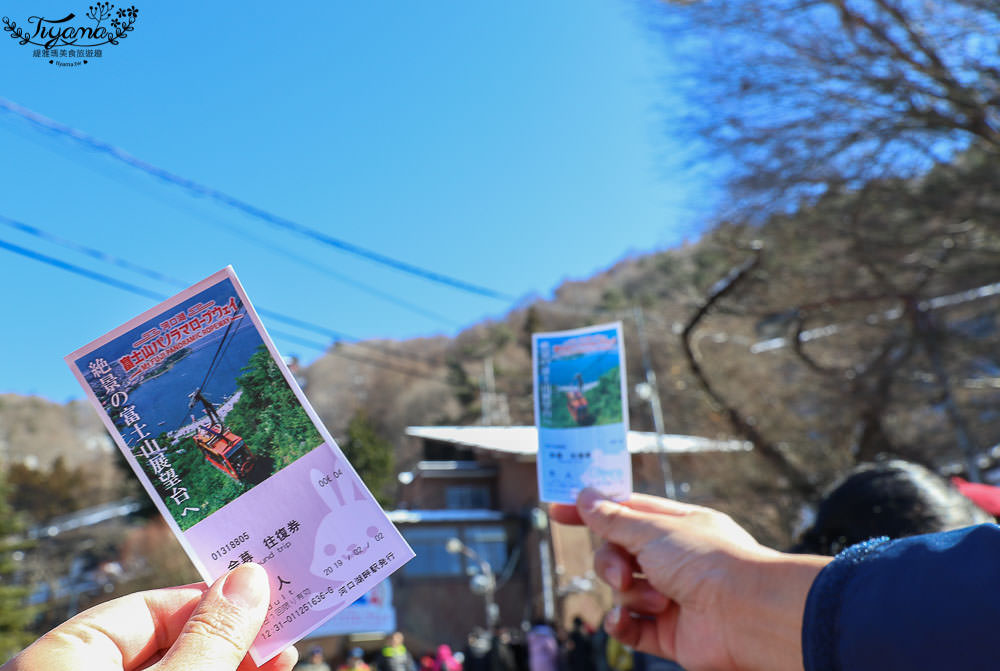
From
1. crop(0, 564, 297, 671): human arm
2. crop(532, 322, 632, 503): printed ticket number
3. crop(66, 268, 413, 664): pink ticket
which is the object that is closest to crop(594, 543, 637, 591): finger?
crop(532, 322, 632, 503): printed ticket number

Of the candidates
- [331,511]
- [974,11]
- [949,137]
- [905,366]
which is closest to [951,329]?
→ [905,366]

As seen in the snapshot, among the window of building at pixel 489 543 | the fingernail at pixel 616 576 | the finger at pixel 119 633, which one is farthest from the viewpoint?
the window of building at pixel 489 543

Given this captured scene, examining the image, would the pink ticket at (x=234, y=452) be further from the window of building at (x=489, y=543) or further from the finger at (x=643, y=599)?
the window of building at (x=489, y=543)

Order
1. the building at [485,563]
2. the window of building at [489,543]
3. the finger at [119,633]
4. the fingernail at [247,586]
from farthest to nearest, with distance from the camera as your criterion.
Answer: the window of building at [489,543] → the building at [485,563] → the fingernail at [247,586] → the finger at [119,633]

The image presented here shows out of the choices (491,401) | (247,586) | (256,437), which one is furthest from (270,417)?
(491,401)

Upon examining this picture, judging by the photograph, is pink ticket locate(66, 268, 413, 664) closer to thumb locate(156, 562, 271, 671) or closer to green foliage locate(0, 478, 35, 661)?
thumb locate(156, 562, 271, 671)

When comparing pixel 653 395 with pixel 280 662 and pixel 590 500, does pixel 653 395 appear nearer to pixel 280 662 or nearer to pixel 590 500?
pixel 590 500

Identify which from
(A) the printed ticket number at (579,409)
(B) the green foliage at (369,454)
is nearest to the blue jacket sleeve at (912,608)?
(A) the printed ticket number at (579,409)
